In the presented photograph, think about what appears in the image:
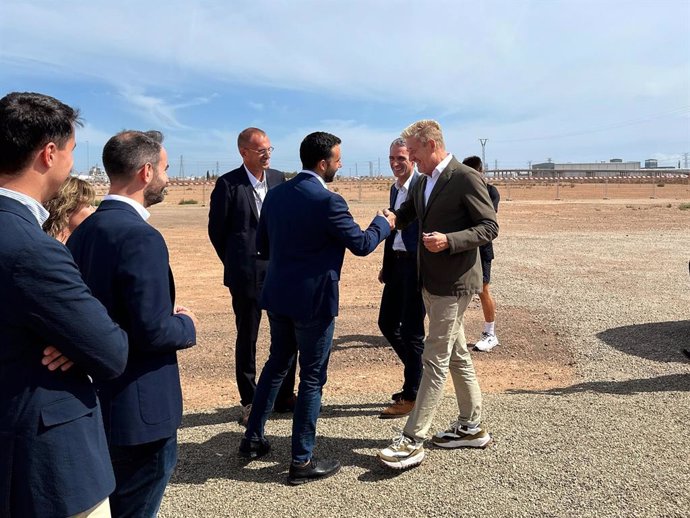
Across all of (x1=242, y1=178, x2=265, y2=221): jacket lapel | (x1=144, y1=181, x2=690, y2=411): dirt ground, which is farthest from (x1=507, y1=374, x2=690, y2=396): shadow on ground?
(x1=242, y1=178, x2=265, y2=221): jacket lapel

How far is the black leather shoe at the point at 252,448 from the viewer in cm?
397

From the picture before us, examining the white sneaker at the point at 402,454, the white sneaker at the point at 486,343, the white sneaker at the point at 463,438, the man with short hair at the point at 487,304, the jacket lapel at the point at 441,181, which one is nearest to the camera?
the white sneaker at the point at 402,454

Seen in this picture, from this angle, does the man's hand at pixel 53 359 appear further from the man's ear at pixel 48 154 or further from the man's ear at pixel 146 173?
the man's ear at pixel 146 173

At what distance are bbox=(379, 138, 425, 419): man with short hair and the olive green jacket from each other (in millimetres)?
853

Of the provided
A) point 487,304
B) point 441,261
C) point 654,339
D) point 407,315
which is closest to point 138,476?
point 441,261

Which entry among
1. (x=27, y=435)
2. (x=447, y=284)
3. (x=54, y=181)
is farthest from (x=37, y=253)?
(x=447, y=284)

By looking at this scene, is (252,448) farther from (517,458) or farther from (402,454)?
(517,458)

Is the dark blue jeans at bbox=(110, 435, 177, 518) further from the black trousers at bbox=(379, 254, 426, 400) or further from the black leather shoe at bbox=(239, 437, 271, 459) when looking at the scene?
the black trousers at bbox=(379, 254, 426, 400)

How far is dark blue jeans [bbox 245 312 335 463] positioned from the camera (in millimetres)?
3688

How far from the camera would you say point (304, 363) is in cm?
373

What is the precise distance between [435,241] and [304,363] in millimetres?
1153

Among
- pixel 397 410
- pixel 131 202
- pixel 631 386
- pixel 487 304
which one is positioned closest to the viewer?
pixel 131 202

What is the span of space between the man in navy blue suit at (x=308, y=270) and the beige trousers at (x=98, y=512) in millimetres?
1826

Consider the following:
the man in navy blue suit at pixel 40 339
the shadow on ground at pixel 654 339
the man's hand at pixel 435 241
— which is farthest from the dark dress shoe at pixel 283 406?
the shadow on ground at pixel 654 339
